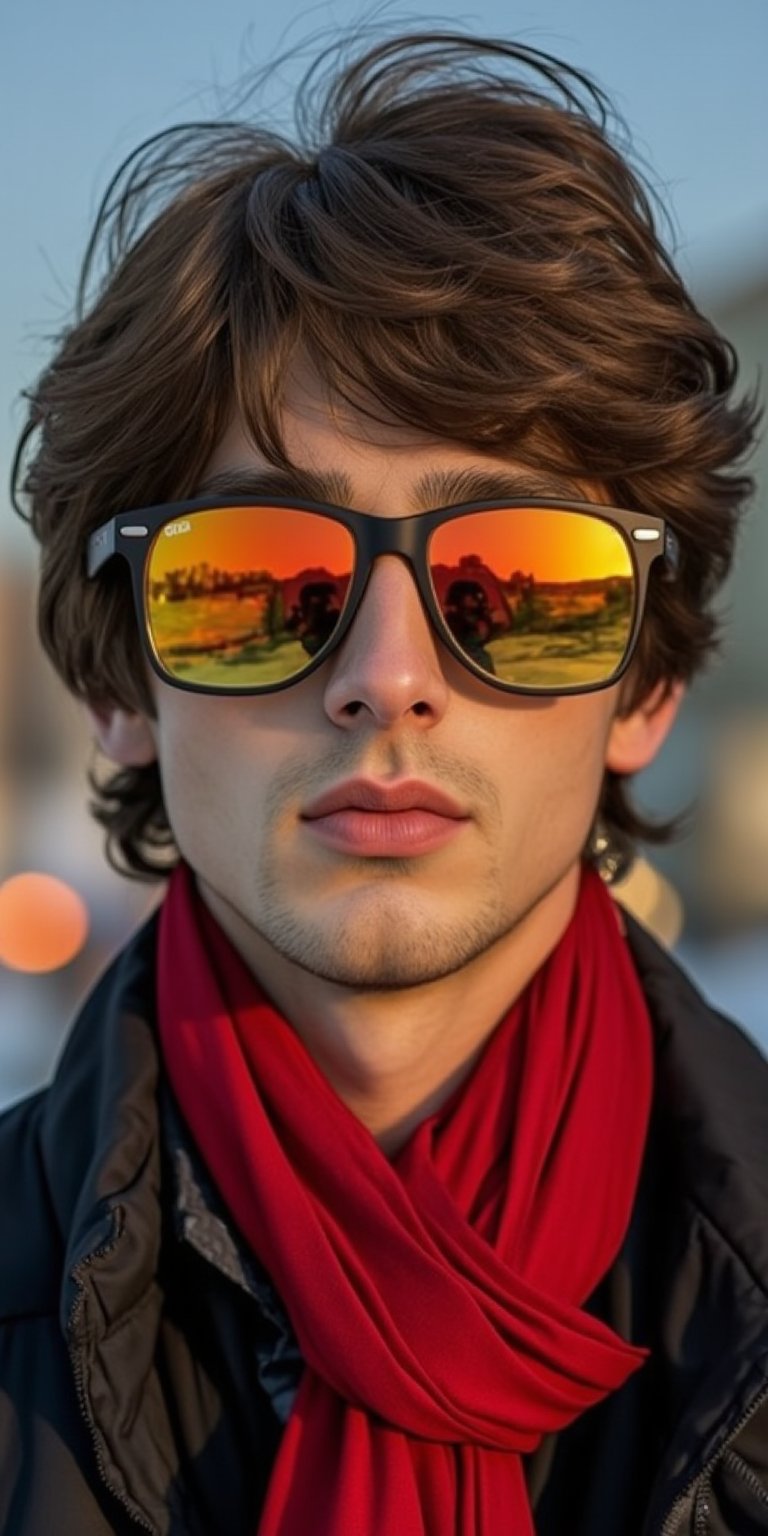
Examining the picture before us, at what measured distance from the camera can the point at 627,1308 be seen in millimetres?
2086

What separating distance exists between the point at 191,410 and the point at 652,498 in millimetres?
699

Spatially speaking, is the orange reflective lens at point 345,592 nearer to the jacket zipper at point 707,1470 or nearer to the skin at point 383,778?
the skin at point 383,778

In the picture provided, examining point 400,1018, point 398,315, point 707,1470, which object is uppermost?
point 398,315

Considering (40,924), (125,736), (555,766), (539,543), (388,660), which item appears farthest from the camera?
(40,924)

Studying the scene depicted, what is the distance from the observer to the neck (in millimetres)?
2195

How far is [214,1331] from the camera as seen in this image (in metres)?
2.07

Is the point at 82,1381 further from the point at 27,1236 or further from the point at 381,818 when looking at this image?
the point at 381,818

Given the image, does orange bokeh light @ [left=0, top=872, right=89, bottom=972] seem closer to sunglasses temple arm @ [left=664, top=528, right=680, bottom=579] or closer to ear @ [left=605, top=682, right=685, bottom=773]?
ear @ [left=605, top=682, right=685, bottom=773]

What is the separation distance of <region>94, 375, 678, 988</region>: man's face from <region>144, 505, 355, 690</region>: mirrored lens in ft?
0.15

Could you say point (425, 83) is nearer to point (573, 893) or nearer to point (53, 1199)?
point (573, 893)

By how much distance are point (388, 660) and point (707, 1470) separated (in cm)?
102

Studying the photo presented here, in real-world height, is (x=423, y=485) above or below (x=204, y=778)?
above

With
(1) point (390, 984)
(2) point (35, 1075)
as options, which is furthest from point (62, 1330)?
(2) point (35, 1075)

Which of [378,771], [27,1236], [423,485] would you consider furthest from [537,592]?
[27,1236]
